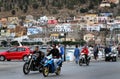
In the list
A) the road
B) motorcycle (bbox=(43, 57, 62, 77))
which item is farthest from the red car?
motorcycle (bbox=(43, 57, 62, 77))

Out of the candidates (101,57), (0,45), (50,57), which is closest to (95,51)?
(101,57)

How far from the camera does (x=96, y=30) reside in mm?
198750

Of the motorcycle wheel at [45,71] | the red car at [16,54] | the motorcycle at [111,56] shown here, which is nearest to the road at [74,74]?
the motorcycle wheel at [45,71]

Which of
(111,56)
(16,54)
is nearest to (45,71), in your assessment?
(111,56)

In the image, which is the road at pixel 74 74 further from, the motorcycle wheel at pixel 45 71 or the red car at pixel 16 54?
the red car at pixel 16 54

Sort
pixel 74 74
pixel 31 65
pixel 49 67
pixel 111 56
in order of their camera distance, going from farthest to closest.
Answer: pixel 111 56
pixel 74 74
pixel 31 65
pixel 49 67

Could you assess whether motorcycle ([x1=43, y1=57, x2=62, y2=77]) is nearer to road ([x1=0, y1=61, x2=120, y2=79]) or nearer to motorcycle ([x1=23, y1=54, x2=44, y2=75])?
road ([x1=0, y1=61, x2=120, y2=79])

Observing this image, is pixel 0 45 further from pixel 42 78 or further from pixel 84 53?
pixel 42 78

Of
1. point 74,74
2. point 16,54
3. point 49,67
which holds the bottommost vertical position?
point 16,54

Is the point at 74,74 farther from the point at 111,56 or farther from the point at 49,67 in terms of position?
the point at 111,56

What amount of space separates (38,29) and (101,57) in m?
150

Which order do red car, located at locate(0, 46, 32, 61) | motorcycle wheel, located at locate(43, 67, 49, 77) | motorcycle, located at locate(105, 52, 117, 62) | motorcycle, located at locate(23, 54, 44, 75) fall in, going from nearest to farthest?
motorcycle wheel, located at locate(43, 67, 49, 77) → motorcycle, located at locate(23, 54, 44, 75) → motorcycle, located at locate(105, 52, 117, 62) → red car, located at locate(0, 46, 32, 61)

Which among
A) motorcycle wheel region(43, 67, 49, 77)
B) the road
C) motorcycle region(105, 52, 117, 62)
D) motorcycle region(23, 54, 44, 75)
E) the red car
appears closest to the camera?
the road

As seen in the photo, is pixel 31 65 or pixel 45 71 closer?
pixel 45 71
